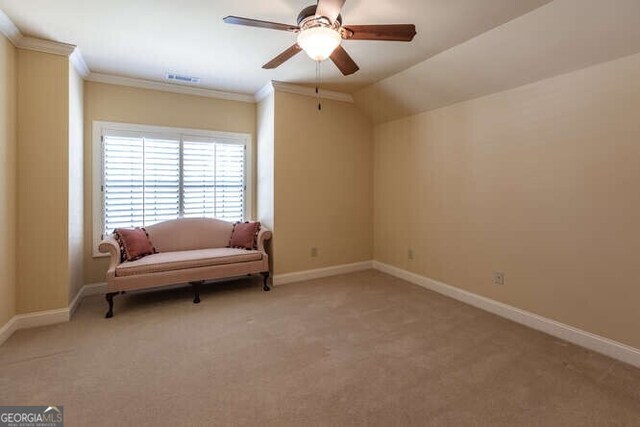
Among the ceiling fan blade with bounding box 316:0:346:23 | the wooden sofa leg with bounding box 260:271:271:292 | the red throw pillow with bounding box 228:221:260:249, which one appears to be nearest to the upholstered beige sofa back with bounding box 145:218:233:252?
the red throw pillow with bounding box 228:221:260:249

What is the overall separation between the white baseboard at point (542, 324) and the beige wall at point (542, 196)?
0.06 m

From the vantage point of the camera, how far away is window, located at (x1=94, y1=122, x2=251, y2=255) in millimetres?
3877

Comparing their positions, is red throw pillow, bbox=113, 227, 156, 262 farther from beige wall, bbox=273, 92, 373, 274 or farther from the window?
beige wall, bbox=273, 92, 373, 274

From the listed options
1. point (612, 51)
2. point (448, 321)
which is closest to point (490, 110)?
point (612, 51)

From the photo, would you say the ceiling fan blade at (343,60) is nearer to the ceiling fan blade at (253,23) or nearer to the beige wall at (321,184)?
the ceiling fan blade at (253,23)

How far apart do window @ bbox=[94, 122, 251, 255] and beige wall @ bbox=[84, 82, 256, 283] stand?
8 centimetres

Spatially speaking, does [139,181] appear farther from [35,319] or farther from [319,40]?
[319,40]

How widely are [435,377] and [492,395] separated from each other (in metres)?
0.35

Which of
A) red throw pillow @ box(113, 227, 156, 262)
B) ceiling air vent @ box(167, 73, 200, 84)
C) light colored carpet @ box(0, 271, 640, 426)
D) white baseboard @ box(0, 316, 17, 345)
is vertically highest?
ceiling air vent @ box(167, 73, 200, 84)

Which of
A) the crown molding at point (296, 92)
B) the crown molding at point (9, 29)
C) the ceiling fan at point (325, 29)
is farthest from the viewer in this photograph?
the crown molding at point (296, 92)

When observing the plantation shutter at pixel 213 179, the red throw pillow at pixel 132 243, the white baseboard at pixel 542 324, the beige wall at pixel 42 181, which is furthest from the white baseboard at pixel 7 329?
the white baseboard at pixel 542 324

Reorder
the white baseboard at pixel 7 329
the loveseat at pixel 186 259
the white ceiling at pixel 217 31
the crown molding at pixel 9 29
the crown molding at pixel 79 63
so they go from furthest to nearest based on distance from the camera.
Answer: the loveseat at pixel 186 259, the crown molding at pixel 79 63, the white baseboard at pixel 7 329, the crown molding at pixel 9 29, the white ceiling at pixel 217 31

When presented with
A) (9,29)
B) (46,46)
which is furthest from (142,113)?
(9,29)

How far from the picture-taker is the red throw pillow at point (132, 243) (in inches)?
139
